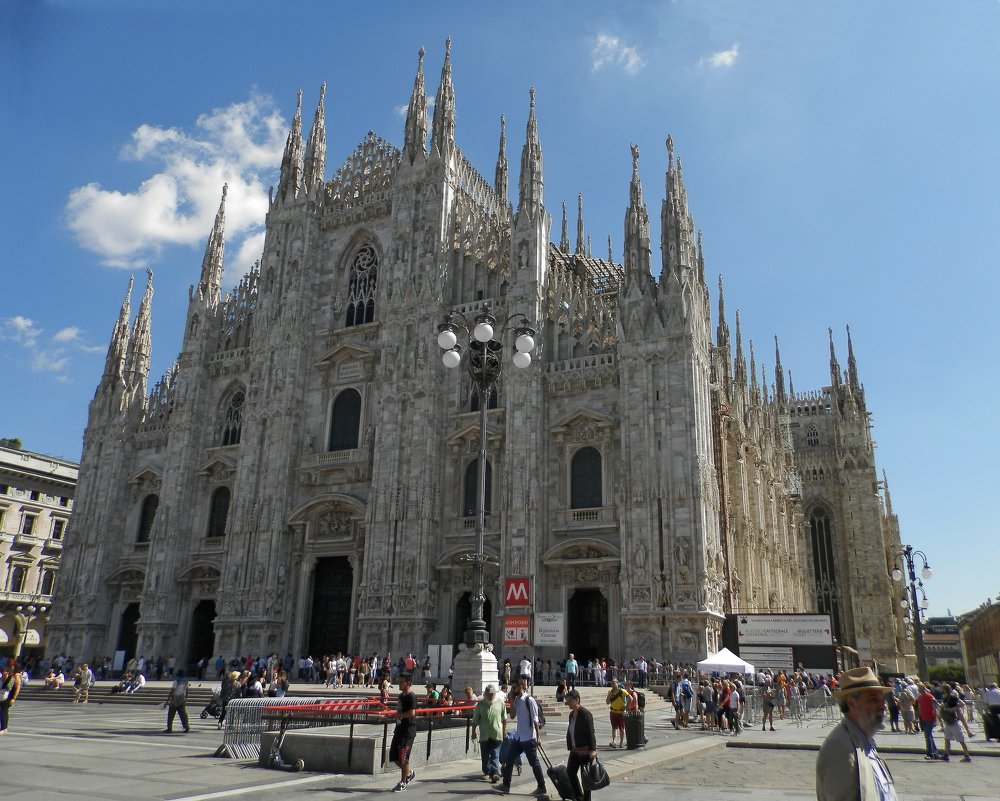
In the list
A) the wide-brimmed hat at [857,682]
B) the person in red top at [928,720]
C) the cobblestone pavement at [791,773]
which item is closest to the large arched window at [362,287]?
the cobblestone pavement at [791,773]

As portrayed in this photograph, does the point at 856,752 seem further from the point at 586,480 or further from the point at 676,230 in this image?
the point at 676,230

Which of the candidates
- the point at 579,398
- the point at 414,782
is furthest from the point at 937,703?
the point at 579,398

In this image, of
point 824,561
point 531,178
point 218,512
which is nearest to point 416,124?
point 531,178

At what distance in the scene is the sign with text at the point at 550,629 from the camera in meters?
25.8

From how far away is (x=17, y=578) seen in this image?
5128 centimetres

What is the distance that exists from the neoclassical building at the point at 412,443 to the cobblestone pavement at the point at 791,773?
12.7 m

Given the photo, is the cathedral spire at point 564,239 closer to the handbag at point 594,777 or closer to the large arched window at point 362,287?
the large arched window at point 362,287

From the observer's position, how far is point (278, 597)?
35594mm

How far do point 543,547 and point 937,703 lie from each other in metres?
14.9

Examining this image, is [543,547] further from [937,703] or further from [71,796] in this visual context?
[71,796]

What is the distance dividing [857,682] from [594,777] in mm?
5517

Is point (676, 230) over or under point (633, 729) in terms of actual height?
over

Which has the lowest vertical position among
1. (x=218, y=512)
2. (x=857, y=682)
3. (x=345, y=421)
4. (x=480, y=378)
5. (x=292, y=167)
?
(x=857, y=682)

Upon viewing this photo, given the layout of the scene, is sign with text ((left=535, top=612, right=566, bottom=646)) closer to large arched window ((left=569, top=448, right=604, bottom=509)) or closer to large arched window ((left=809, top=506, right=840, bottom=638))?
large arched window ((left=569, top=448, right=604, bottom=509))
